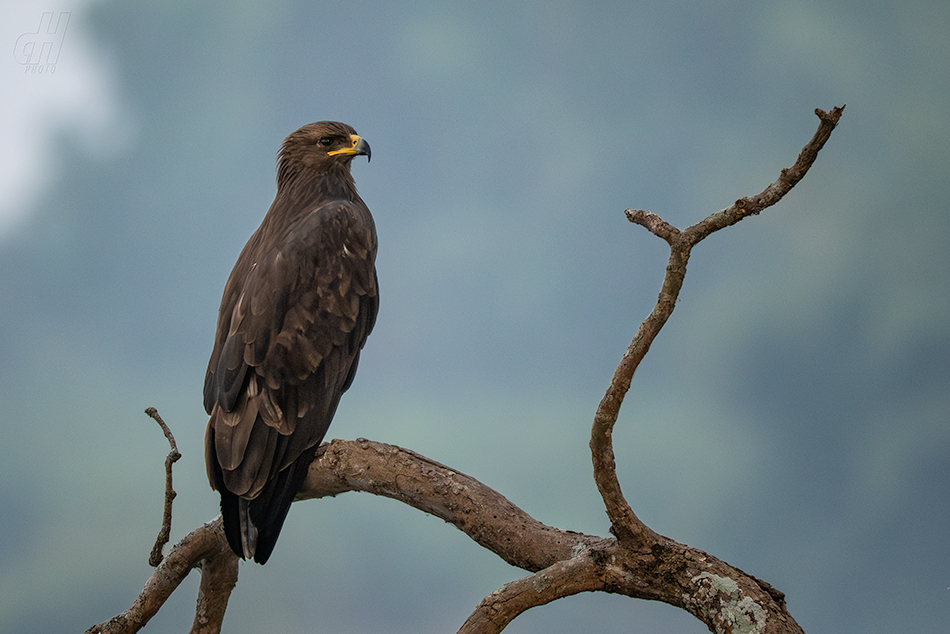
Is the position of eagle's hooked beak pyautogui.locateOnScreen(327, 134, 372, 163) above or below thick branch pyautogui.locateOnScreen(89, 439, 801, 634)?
above

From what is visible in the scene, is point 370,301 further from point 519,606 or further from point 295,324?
point 519,606

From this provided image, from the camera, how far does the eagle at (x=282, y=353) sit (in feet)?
9.41

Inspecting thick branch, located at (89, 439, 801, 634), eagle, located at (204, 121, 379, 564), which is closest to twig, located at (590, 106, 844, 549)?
thick branch, located at (89, 439, 801, 634)

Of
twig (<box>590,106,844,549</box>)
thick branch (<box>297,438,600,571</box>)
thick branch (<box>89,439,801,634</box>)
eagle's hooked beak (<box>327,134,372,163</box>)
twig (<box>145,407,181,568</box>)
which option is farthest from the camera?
eagle's hooked beak (<box>327,134,372,163</box>)

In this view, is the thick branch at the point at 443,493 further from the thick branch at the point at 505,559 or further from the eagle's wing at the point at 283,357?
the eagle's wing at the point at 283,357

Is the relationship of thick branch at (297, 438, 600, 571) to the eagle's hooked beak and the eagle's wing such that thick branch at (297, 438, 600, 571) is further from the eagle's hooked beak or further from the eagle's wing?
the eagle's hooked beak

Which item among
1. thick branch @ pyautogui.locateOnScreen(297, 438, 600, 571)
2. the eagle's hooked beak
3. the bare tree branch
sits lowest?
the bare tree branch

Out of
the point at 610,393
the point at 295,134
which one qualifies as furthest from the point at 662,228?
the point at 295,134

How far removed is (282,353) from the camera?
9.82 ft

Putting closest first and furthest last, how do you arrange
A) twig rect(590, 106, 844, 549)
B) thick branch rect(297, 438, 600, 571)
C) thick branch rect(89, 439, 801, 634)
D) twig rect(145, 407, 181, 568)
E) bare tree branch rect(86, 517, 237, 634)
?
twig rect(590, 106, 844, 549), thick branch rect(89, 439, 801, 634), twig rect(145, 407, 181, 568), thick branch rect(297, 438, 600, 571), bare tree branch rect(86, 517, 237, 634)

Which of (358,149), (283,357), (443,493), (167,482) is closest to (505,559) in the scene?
(443,493)

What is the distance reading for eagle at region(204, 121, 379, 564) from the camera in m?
2.87

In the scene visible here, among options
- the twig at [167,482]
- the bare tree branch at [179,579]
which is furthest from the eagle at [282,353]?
the bare tree branch at [179,579]

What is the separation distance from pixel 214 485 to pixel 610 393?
4.78 feet
